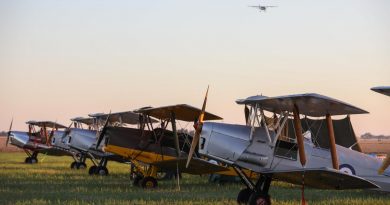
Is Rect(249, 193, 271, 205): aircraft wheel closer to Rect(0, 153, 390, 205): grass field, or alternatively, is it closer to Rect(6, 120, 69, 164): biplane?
Rect(0, 153, 390, 205): grass field

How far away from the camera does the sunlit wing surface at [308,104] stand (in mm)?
12422

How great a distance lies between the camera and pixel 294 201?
15117 millimetres

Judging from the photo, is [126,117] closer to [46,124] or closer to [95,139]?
[95,139]

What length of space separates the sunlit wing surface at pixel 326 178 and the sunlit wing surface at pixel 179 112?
19.8 feet

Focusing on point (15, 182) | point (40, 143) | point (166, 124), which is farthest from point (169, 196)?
point (40, 143)

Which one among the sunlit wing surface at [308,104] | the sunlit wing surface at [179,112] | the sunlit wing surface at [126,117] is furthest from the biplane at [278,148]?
the sunlit wing surface at [126,117]

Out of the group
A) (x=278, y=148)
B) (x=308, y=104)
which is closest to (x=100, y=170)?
(x=278, y=148)

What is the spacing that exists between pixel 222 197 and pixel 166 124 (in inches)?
201

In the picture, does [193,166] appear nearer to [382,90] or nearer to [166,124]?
[166,124]

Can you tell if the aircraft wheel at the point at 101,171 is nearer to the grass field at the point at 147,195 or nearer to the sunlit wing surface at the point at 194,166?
the grass field at the point at 147,195

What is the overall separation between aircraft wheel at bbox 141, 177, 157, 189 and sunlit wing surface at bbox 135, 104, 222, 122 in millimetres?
2094

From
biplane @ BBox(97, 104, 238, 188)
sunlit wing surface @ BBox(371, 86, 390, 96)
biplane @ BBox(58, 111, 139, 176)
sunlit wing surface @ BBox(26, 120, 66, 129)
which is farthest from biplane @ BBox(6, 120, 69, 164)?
sunlit wing surface @ BBox(371, 86, 390, 96)

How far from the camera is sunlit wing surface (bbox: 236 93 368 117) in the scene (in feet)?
40.8

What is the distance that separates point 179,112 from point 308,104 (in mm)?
7676
